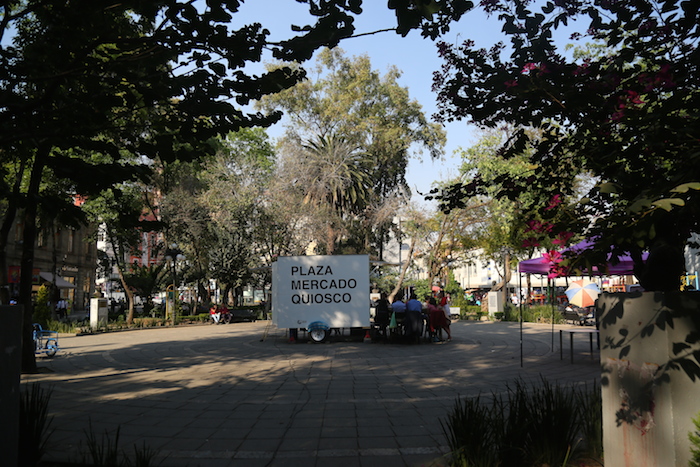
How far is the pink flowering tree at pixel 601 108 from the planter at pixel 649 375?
446 millimetres

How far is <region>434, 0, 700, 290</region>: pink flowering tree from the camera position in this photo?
3.92 m

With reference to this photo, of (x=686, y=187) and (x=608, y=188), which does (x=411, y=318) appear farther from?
(x=686, y=187)

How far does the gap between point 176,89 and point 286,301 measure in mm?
11556

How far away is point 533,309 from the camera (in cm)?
2762

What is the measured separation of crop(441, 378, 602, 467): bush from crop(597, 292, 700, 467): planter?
1.32 ft

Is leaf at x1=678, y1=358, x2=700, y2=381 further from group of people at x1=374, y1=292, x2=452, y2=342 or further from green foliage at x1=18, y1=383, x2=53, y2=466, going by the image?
group of people at x1=374, y1=292, x2=452, y2=342

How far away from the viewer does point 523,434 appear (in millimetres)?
4383

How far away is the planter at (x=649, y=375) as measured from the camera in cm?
345

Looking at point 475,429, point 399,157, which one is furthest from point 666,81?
point 399,157

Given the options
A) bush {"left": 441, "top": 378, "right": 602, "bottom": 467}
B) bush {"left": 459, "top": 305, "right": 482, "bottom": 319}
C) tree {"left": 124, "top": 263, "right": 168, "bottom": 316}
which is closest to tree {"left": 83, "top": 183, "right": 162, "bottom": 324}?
tree {"left": 124, "top": 263, "right": 168, "bottom": 316}

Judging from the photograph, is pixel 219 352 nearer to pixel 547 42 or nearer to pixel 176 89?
pixel 176 89

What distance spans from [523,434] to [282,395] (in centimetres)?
451

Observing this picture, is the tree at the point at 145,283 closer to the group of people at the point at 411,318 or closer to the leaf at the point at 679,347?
the group of people at the point at 411,318

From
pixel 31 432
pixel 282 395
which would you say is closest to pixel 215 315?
pixel 282 395
